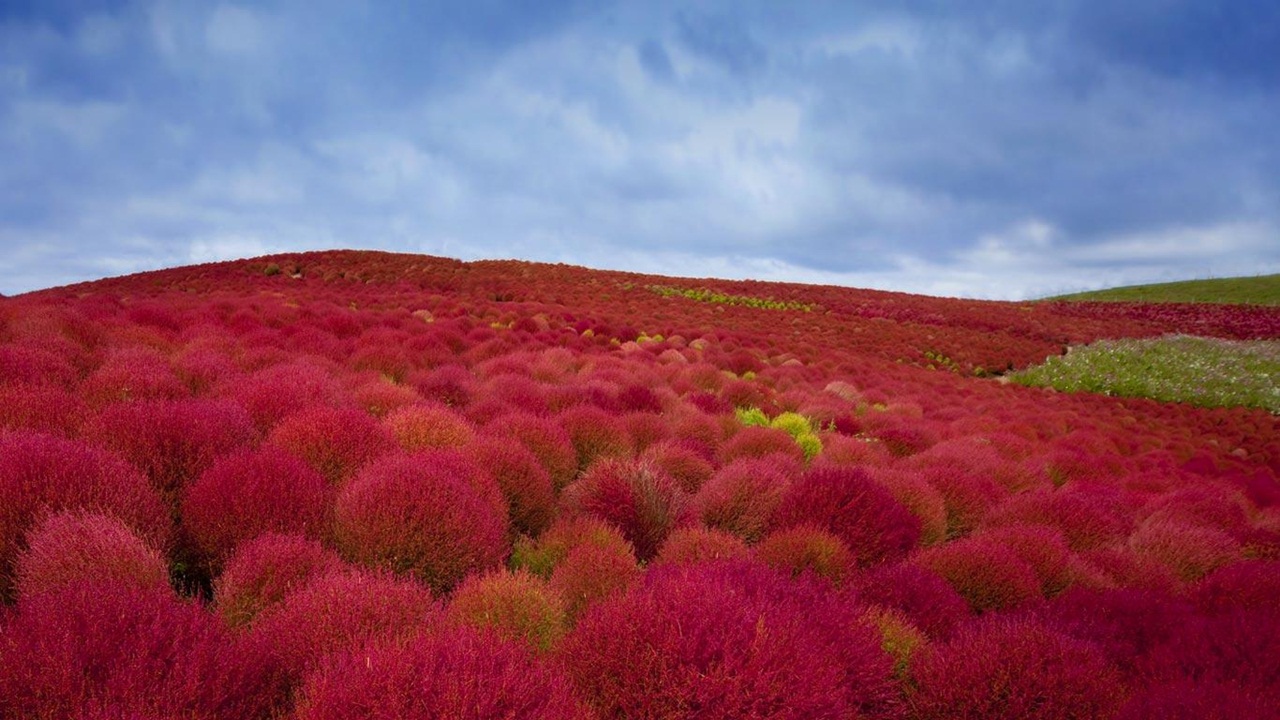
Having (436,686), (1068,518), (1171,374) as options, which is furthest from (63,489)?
(1171,374)

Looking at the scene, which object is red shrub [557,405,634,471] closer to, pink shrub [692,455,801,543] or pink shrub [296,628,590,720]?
pink shrub [692,455,801,543]

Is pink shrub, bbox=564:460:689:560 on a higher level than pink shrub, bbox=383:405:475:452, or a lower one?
lower

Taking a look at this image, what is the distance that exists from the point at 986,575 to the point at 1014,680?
1.27 meters

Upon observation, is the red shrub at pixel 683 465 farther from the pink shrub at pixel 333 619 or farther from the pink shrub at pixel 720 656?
the pink shrub at pixel 333 619

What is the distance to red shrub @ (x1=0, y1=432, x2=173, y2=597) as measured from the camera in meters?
2.66

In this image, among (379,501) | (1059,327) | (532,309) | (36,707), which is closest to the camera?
(36,707)

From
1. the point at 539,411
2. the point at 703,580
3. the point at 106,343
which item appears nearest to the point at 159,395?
the point at 106,343

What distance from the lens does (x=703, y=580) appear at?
2.70 meters

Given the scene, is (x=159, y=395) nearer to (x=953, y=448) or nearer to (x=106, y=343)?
(x=106, y=343)

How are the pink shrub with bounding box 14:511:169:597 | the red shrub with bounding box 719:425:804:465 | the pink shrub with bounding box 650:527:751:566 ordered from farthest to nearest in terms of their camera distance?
the red shrub with bounding box 719:425:804:465 < the pink shrub with bounding box 650:527:751:566 < the pink shrub with bounding box 14:511:169:597

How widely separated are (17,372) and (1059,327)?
37239 millimetres

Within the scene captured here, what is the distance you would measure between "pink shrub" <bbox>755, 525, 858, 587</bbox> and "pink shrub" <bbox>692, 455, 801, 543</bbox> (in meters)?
0.45

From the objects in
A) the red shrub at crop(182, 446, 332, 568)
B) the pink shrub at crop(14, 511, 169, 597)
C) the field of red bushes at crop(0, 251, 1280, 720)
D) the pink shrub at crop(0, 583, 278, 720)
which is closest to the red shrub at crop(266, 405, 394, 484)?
the field of red bushes at crop(0, 251, 1280, 720)

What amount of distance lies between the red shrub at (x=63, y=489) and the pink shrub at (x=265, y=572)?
0.47 metres
